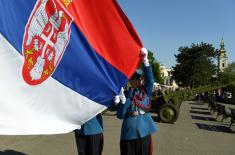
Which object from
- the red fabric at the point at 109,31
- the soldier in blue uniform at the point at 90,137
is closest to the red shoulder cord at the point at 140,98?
the red fabric at the point at 109,31

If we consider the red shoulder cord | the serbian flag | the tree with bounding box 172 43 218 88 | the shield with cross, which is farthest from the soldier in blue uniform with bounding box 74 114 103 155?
the tree with bounding box 172 43 218 88

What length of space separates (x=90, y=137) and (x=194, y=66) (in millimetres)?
63351

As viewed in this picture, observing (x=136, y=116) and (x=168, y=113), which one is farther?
(x=168, y=113)

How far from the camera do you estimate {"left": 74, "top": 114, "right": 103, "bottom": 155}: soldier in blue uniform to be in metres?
5.07

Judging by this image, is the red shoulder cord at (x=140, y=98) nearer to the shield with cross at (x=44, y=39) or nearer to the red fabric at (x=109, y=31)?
the red fabric at (x=109, y=31)

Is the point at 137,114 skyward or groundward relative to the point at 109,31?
groundward

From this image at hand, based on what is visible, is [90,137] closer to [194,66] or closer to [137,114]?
[137,114]

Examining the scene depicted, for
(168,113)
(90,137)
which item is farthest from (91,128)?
(168,113)

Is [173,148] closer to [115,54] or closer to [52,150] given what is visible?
[52,150]

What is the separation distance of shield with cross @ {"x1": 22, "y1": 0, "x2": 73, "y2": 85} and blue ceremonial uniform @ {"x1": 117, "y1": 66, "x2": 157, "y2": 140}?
114cm

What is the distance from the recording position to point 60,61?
3914 mm

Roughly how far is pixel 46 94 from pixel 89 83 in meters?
0.47

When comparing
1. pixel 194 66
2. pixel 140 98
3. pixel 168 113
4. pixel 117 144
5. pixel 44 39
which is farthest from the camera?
pixel 194 66

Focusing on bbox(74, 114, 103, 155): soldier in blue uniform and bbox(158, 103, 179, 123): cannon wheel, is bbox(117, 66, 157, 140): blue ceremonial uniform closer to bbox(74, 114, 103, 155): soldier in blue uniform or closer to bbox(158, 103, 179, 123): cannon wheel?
bbox(74, 114, 103, 155): soldier in blue uniform
